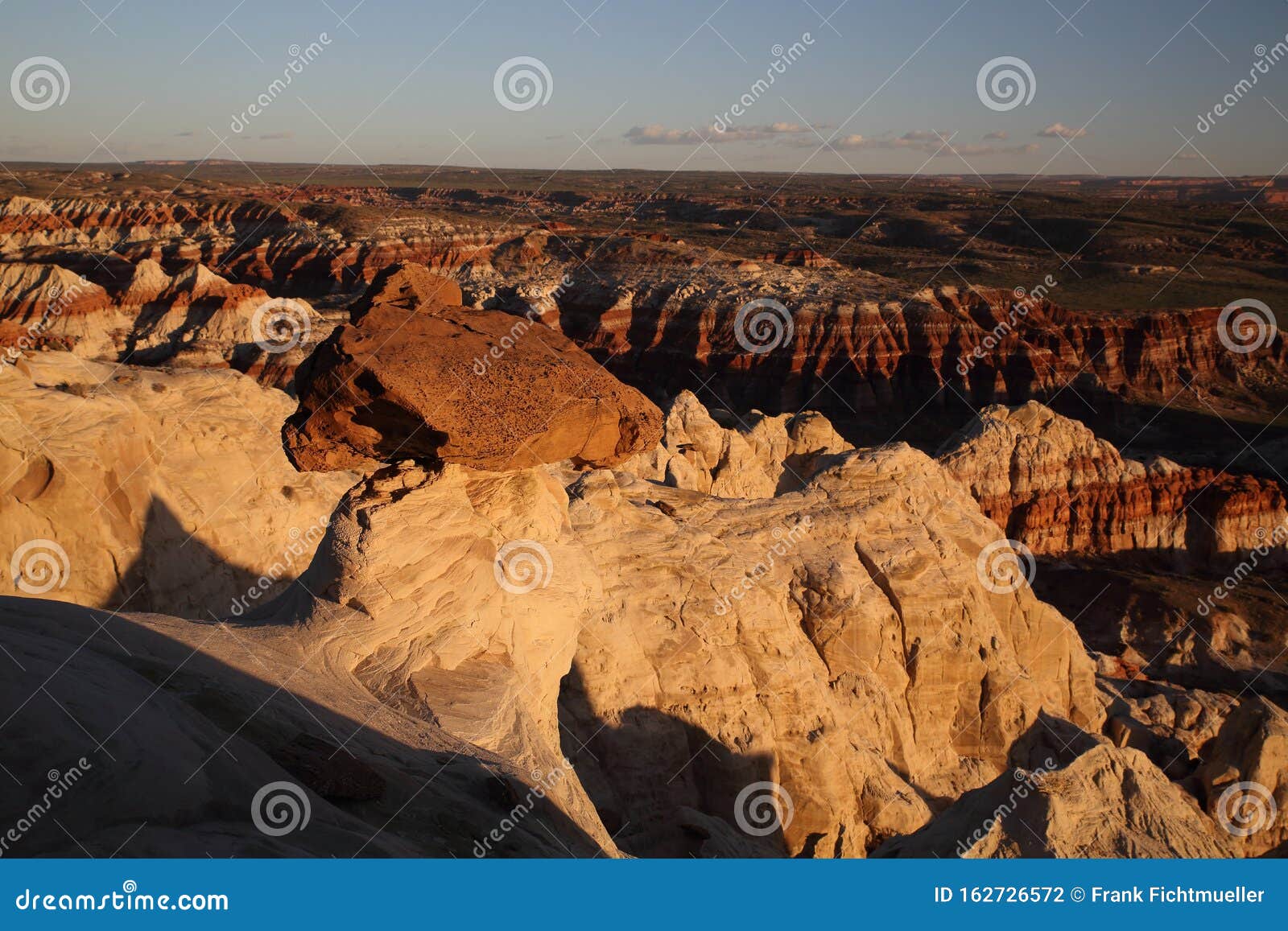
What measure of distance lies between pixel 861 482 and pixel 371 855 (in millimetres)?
10981

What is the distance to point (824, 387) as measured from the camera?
54344 mm

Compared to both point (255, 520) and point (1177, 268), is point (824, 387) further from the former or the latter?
point (1177, 268)

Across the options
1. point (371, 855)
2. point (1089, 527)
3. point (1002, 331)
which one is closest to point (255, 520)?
point (371, 855)

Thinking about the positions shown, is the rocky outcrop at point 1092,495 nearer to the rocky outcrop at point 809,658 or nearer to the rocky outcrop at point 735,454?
the rocky outcrop at point 735,454

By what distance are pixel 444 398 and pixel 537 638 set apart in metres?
2.84

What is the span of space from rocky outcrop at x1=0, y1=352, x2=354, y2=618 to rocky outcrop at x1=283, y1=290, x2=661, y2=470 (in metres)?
4.81

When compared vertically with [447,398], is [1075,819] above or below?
above

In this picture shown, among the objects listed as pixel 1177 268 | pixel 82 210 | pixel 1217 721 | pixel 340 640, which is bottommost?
pixel 82 210

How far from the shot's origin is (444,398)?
762 centimetres

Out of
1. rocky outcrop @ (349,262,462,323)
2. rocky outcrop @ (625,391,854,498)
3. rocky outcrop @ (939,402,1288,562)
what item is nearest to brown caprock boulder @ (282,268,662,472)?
rocky outcrop @ (349,262,462,323)

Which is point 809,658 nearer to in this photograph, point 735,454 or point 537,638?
point 537,638

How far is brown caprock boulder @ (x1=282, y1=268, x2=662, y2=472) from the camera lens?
7598mm

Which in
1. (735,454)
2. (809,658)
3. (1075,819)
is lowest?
(809,658)

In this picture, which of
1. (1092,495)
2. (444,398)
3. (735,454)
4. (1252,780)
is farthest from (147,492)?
(1092,495)
